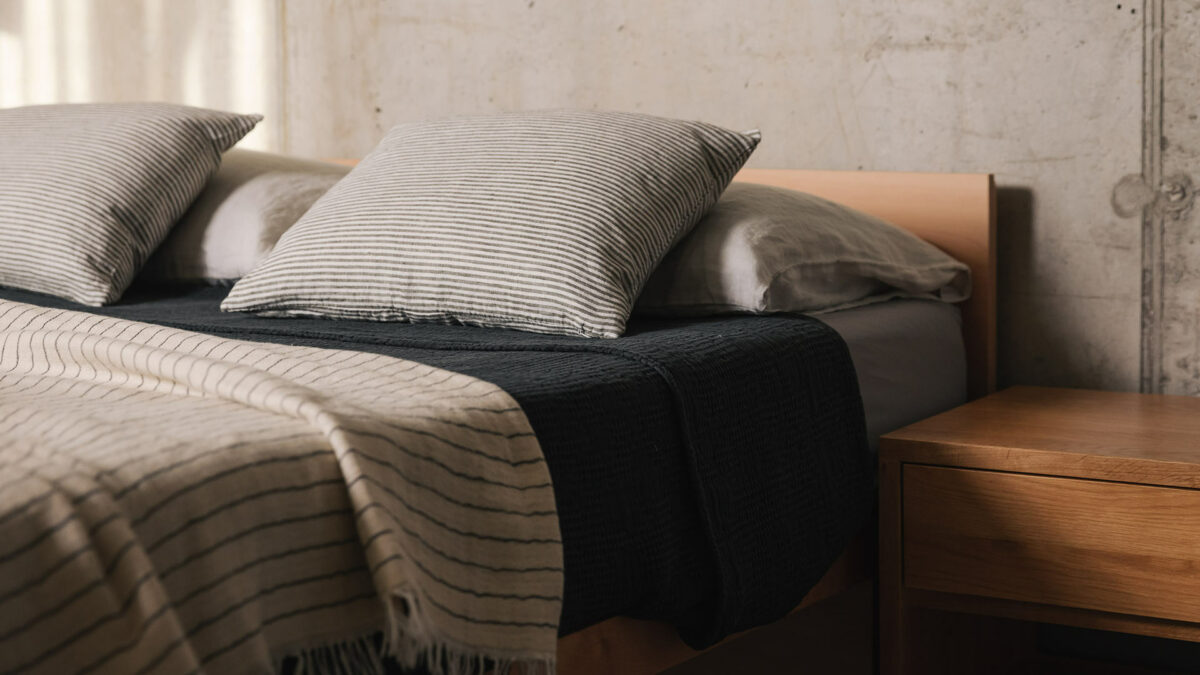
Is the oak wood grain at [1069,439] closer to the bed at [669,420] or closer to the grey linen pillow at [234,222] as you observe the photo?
the bed at [669,420]

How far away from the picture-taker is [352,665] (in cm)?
90

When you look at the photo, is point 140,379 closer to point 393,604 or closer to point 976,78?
point 393,604

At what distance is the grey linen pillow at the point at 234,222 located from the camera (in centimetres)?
196

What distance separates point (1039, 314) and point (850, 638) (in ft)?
2.06

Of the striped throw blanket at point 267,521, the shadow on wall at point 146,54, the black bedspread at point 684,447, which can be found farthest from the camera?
the shadow on wall at point 146,54

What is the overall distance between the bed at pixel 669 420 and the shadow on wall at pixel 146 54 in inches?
45.6

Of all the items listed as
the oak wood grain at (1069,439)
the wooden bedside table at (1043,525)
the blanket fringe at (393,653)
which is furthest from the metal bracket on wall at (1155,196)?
the blanket fringe at (393,653)

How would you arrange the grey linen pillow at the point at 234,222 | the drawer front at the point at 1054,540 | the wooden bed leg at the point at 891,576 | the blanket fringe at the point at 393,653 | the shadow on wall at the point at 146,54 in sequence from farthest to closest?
1. the shadow on wall at the point at 146,54
2. the grey linen pillow at the point at 234,222
3. the wooden bed leg at the point at 891,576
4. the drawer front at the point at 1054,540
5. the blanket fringe at the point at 393,653

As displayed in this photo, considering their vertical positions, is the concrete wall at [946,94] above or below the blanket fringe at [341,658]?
above

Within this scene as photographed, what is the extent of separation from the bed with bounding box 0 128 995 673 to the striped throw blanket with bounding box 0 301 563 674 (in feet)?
0.28

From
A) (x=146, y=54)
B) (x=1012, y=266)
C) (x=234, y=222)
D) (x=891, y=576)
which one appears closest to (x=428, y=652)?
(x=891, y=576)

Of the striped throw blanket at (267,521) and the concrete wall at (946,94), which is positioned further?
the concrete wall at (946,94)

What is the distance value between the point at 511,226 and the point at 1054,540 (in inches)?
29.5

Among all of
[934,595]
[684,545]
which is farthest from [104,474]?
[934,595]
